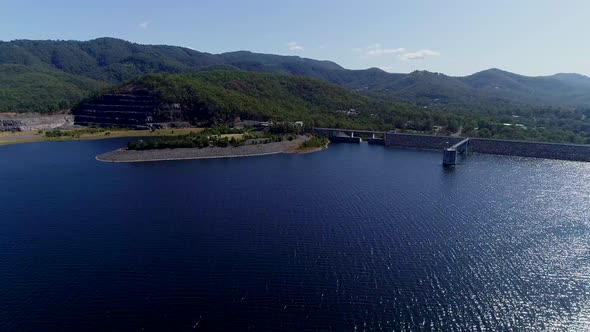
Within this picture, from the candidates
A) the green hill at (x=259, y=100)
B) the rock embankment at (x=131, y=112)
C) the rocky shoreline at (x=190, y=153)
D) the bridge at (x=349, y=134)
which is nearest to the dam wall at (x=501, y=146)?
the bridge at (x=349, y=134)

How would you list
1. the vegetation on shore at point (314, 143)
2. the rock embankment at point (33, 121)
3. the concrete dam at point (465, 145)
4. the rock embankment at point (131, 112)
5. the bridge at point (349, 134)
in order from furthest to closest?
the rock embankment at point (131, 112) < the rock embankment at point (33, 121) < the bridge at point (349, 134) < the vegetation on shore at point (314, 143) < the concrete dam at point (465, 145)

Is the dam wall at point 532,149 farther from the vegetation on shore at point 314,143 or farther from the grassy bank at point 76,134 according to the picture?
the grassy bank at point 76,134

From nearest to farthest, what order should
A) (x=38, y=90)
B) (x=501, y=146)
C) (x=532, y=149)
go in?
(x=532, y=149) < (x=501, y=146) < (x=38, y=90)

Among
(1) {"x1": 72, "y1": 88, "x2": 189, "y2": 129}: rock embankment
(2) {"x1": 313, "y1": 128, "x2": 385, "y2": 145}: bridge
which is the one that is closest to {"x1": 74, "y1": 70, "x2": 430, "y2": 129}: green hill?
(1) {"x1": 72, "y1": 88, "x2": 189, "y2": 129}: rock embankment

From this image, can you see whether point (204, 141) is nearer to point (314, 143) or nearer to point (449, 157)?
point (314, 143)

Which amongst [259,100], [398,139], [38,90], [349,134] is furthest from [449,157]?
[38,90]

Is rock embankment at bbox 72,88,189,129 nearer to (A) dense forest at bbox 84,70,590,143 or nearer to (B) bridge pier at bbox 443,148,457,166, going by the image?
(A) dense forest at bbox 84,70,590,143
